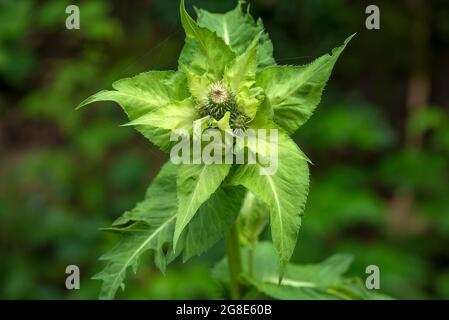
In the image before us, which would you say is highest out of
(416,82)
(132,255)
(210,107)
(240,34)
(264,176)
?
(416,82)

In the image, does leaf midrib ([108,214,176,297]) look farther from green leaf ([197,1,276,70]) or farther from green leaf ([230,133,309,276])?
green leaf ([197,1,276,70])

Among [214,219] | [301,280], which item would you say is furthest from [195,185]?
[301,280]

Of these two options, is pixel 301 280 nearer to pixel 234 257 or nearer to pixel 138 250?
pixel 234 257

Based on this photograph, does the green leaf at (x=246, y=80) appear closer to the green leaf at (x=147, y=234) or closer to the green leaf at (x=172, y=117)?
the green leaf at (x=172, y=117)

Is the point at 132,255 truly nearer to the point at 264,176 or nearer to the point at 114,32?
the point at 264,176

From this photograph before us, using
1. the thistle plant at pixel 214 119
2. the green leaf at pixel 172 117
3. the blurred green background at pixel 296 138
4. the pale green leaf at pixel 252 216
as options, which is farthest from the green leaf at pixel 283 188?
the blurred green background at pixel 296 138

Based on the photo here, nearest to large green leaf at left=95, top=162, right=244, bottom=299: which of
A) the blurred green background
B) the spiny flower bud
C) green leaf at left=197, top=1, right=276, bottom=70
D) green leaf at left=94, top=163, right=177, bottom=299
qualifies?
green leaf at left=94, top=163, right=177, bottom=299
